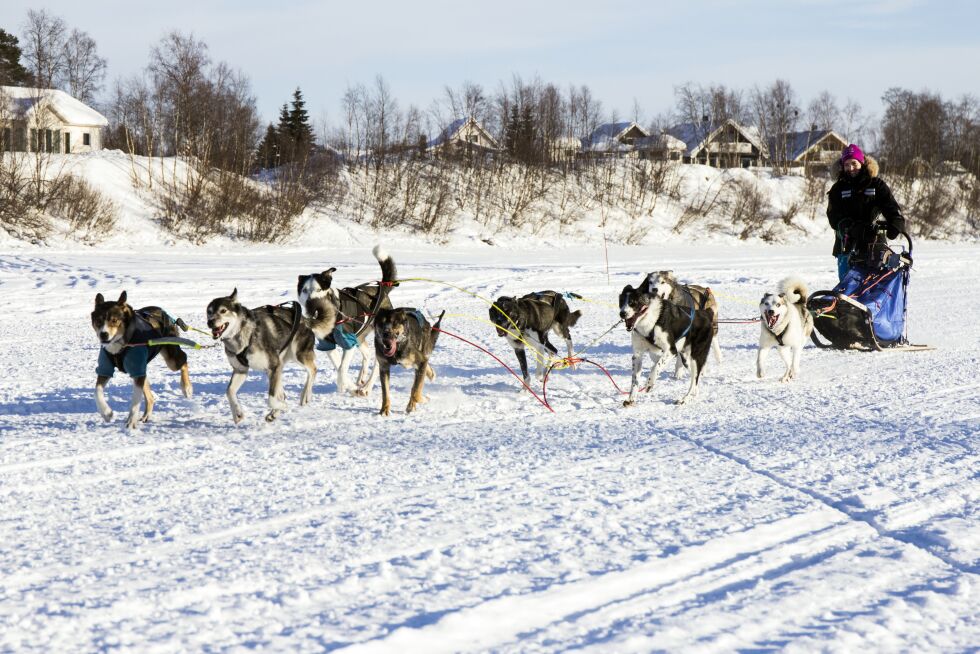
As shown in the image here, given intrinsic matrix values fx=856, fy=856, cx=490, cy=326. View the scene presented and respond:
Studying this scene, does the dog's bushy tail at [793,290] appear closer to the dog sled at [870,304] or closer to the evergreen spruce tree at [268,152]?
the dog sled at [870,304]

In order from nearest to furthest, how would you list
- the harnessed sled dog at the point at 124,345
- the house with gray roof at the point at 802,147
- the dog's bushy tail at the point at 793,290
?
the harnessed sled dog at the point at 124,345, the dog's bushy tail at the point at 793,290, the house with gray roof at the point at 802,147

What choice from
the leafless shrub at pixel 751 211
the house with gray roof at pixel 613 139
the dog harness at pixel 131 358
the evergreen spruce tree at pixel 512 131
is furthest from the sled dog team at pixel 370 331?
the house with gray roof at pixel 613 139

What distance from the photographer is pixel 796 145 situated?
51562 mm

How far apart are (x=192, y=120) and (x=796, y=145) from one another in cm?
3559

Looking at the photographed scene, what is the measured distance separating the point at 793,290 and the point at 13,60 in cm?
4336

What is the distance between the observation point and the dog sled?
8117mm

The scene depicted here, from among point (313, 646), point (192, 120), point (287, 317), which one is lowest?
point (313, 646)

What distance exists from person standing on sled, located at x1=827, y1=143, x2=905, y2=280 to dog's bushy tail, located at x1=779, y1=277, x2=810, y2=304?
3.82ft

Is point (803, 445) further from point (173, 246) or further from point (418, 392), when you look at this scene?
point (173, 246)

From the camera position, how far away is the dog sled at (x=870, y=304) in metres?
8.12

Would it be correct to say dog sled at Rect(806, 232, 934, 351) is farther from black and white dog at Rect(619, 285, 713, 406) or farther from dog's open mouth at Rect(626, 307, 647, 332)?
dog's open mouth at Rect(626, 307, 647, 332)

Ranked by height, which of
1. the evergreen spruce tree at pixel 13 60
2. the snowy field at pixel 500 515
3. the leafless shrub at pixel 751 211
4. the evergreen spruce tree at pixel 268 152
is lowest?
the snowy field at pixel 500 515

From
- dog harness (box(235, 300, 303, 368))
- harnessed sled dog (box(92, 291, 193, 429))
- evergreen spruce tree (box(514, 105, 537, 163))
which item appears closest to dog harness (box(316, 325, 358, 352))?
dog harness (box(235, 300, 303, 368))

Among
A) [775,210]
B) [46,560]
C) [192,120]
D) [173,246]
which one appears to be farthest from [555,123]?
[46,560]
